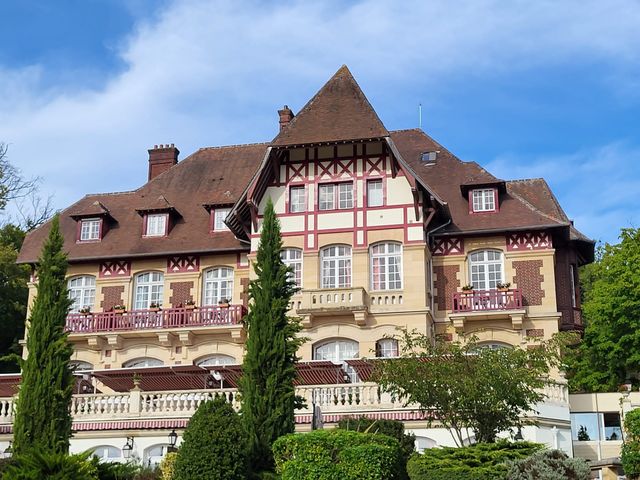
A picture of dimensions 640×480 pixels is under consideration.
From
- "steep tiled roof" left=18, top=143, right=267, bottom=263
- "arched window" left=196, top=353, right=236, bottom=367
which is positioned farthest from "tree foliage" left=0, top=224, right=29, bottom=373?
"arched window" left=196, top=353, right=236, bottom=367

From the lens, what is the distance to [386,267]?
28703mm

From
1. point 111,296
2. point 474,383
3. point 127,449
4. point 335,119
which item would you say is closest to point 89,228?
point 111,296

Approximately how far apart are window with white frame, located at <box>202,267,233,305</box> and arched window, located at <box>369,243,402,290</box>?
195 inches

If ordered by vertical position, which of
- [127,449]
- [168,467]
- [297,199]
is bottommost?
[168,467]

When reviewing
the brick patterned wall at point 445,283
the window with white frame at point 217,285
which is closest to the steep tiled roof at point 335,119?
the brick patterned wall at point 445,283

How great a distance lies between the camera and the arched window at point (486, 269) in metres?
29.2

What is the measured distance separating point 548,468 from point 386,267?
13587mm

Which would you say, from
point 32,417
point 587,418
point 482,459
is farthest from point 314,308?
point 482,459

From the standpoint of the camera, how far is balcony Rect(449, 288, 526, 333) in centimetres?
2797

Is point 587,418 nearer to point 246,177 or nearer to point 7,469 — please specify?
point 246,177

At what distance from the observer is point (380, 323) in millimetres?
28031

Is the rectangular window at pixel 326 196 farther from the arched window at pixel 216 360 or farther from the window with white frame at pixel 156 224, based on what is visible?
the window with white frame at pixel 156 224

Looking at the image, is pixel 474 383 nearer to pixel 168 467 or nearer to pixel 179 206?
A: pixel 168 467

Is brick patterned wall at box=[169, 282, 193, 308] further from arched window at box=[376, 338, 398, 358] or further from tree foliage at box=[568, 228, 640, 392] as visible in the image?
tree foliage at box=[568, 228, 640, 392]
